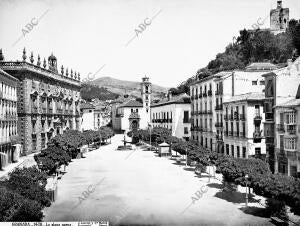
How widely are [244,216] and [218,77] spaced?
34.7m

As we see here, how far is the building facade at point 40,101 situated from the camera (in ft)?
188

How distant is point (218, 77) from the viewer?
55.8 metres

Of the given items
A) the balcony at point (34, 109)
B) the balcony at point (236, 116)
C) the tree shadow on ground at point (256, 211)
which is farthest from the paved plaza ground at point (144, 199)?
the balcony at point (34, 109)

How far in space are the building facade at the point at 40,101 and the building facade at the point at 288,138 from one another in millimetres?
37282

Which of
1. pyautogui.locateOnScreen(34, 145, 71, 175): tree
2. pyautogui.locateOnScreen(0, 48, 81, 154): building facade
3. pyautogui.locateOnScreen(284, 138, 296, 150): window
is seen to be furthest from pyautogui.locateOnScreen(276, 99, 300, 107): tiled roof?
pyautogui.locateOnScreen(0, 48, 81, 154): building facade

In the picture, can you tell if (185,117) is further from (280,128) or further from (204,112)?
(280,128)

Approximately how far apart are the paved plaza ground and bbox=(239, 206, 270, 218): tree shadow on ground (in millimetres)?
384

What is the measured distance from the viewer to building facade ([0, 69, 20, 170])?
44.9 m

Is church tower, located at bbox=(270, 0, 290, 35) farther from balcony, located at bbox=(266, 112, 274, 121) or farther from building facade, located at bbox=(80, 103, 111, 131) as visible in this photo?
building facade, located at bbox=(80, 103, 111, 131)

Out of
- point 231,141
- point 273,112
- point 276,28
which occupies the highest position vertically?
point 276,28

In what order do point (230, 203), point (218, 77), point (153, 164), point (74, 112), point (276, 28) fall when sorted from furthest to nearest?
1. point (276, 28)
2. point (74, 112)
3. point (218, 77)
4. point (153, 164)
5. point (230, 203)

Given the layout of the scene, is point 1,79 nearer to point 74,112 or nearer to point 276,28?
point 74,112

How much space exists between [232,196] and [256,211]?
4537 mm

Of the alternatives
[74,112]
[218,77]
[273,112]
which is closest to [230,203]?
[273,112]
